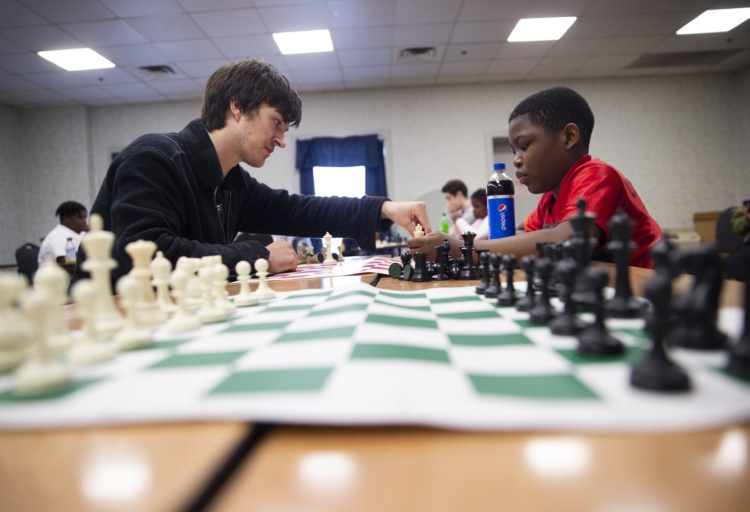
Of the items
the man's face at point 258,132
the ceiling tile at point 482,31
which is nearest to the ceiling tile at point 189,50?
the ceiling tile at point 482,31

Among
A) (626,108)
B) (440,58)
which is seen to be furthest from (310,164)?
(626,108)

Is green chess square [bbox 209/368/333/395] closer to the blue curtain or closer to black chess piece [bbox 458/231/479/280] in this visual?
black chess piece [bbox 458/231/479/280]

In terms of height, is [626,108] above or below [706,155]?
above

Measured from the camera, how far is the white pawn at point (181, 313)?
2.18ft

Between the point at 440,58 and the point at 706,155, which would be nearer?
the point at 440,58

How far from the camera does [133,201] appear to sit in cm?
131

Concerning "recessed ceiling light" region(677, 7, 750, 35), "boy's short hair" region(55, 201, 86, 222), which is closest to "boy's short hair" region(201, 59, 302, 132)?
"boy's short hair" region(55, 201, 86, 222)

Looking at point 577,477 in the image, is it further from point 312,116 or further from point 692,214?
point 692,214

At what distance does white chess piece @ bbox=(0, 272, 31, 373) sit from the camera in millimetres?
476

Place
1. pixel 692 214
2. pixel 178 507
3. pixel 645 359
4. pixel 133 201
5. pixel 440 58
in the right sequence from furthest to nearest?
pixel 692 214
pixel 440 58
pixel 133 201
pixel 645 359
pixel 178 507

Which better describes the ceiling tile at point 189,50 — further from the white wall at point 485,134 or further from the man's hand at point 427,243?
the man's hand at point 427,243

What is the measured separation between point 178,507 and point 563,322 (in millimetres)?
460

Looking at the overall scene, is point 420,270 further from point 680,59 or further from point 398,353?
point 680,59

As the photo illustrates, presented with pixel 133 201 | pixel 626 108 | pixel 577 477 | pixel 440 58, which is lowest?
pixel 577 477
